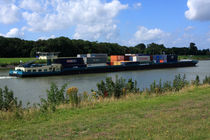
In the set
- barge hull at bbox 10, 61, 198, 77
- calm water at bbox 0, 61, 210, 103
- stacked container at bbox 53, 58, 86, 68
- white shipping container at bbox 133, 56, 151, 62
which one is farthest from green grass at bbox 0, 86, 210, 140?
white shipping container at bbox 133, 56, 151, 62

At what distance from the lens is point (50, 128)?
6.12 metres

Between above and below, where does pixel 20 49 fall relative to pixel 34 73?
above

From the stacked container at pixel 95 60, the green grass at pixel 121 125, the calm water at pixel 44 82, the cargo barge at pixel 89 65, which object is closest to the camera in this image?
the green grass at pixel 121 125

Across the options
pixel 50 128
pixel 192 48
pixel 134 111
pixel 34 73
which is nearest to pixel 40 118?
pixel 50 128

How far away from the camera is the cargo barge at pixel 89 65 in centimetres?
4297

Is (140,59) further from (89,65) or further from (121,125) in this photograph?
(121,125)

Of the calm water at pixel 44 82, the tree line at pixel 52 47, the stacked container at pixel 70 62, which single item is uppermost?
the tree line at pixel 52 47

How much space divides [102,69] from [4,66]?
2955 cm

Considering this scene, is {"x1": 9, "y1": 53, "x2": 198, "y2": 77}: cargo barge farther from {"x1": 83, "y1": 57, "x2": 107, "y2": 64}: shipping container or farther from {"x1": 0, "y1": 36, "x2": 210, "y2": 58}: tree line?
{"x1": 0, "y1": 36, "x2": 210, "y2": 58}: tree line

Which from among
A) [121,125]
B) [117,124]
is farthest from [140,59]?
[121,125]

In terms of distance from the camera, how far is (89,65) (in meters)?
51.4

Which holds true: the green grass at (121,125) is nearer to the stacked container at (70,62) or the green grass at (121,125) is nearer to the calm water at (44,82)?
the calm water at (44,82)

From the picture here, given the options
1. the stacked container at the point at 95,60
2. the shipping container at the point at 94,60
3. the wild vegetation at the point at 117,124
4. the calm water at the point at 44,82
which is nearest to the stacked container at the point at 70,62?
the shipping container at the point at 94,60

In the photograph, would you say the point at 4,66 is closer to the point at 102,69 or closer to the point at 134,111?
the point at 102,69
